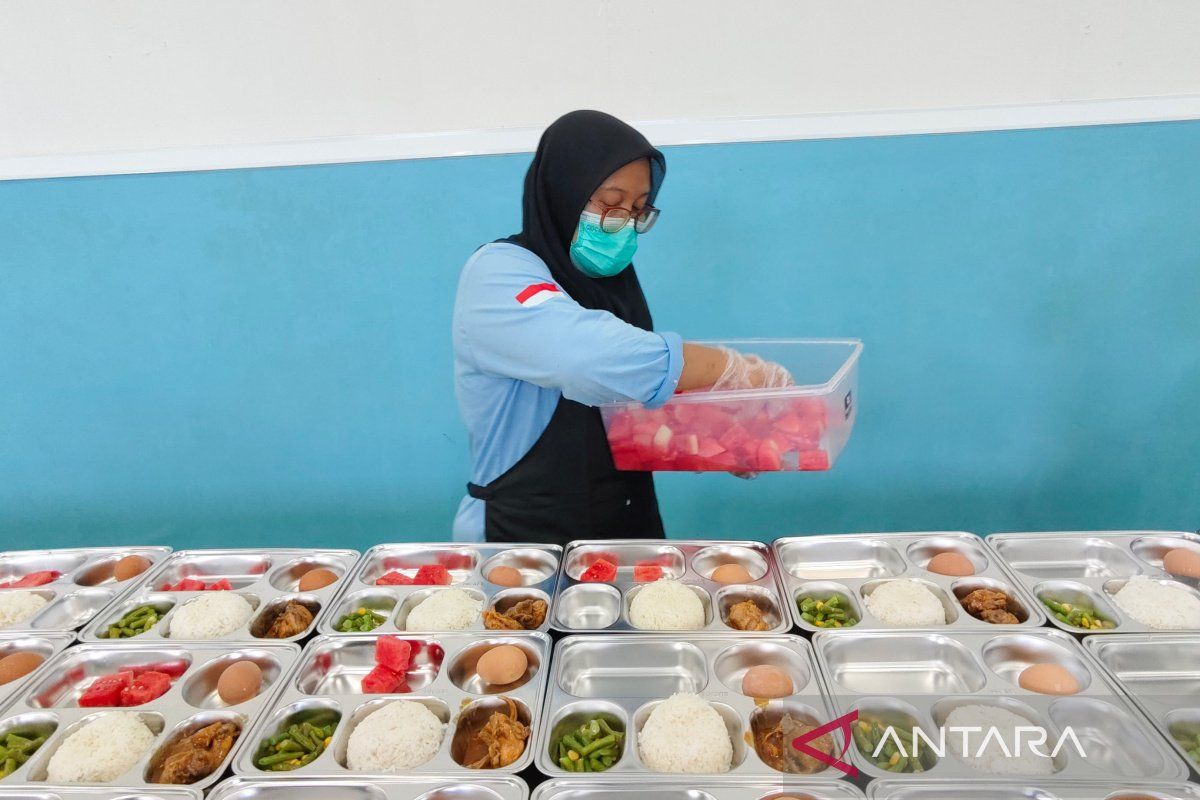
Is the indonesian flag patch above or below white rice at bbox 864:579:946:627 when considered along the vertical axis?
above

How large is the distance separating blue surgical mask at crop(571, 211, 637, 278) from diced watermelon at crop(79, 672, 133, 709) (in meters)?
→ 1.80

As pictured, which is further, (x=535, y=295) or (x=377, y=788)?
(x=535, y=295)

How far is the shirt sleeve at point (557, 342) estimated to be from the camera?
2.10 m

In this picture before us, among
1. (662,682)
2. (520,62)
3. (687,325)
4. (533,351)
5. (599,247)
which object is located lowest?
(662,682)

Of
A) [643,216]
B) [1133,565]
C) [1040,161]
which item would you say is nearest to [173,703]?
[643,216]

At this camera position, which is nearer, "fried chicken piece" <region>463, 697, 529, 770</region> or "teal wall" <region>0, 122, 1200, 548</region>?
"fried chicken piece" <region>463, 697, 529, 770</region>

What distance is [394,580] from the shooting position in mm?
2268

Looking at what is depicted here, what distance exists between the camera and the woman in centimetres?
215

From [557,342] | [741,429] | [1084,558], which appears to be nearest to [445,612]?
[557,342]

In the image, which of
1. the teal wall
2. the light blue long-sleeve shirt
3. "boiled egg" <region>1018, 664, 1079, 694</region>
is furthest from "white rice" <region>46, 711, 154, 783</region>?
the teal wall

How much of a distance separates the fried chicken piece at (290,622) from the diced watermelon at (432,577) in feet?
1.08

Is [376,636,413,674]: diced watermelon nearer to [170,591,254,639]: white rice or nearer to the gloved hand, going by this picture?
[170,591,254,639]: white rice

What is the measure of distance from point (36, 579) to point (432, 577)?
1293mm

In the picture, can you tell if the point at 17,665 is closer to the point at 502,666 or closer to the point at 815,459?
the point at 502,666
